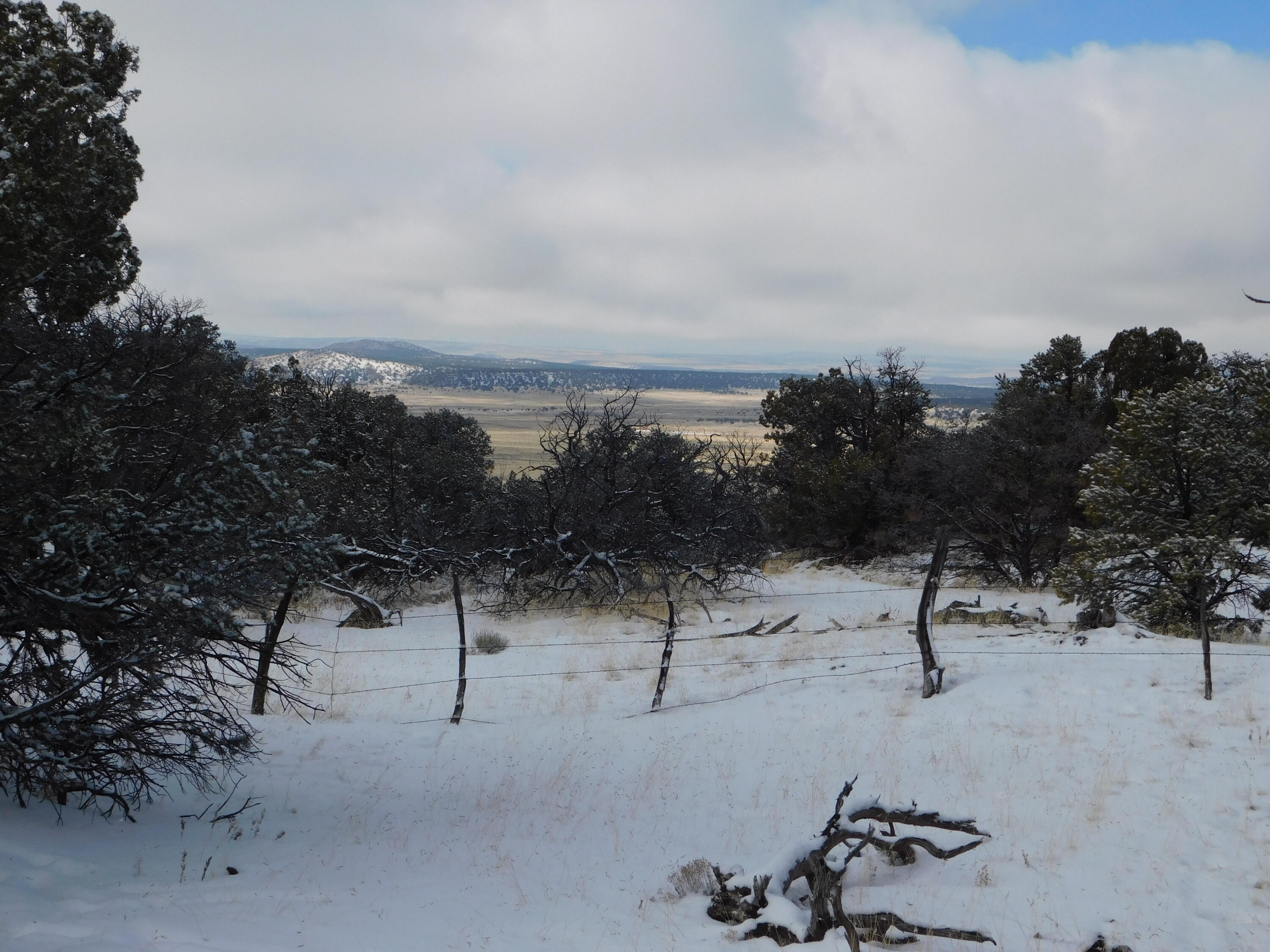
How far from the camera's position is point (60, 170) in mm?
7070

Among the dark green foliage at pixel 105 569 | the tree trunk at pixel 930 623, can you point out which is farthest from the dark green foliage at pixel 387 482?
the tree trunk at pixel 930 623

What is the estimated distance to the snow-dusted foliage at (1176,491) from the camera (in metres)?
11.3

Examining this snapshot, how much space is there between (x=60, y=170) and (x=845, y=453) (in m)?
27.0

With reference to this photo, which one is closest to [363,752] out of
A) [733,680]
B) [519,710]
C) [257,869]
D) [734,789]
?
[519,710]

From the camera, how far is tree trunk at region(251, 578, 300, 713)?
7094 millimetres

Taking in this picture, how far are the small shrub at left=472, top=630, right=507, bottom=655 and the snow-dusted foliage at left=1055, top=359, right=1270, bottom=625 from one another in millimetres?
11027

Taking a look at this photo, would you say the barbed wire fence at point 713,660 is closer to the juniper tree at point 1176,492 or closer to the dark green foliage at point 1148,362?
the juniper tree at point 1176,492

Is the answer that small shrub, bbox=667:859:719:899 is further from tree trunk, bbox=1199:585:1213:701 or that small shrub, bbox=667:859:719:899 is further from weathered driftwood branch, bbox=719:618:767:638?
weathered driftwood branch, bbox=719:618:767:638

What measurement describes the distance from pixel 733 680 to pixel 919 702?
12.5 feet

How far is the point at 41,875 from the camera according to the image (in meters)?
5.46

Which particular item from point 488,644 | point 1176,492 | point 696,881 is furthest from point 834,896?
point 488,644

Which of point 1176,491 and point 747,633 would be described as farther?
point 747,633

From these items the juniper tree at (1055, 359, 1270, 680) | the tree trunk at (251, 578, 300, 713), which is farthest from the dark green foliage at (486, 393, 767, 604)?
the juniper tree at (1055, 359, 1270, 680)

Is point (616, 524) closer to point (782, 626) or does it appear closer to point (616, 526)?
point (616, 526)
